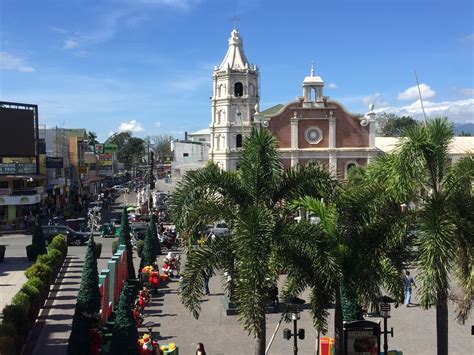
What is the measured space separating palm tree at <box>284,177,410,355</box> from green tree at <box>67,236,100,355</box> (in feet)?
16.3

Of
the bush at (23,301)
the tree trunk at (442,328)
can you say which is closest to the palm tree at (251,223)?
the tree trunk at (442,328)

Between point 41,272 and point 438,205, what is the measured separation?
13596mm

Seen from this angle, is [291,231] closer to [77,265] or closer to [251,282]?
[251,282]

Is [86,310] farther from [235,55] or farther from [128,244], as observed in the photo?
[235,55]

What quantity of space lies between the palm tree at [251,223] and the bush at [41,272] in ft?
29.4

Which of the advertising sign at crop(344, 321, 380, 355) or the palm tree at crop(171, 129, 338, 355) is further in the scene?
the advertising sign at crop(344, 321, 380, 355)

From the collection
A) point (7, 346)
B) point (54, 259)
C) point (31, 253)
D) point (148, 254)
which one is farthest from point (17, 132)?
point (7, 346)

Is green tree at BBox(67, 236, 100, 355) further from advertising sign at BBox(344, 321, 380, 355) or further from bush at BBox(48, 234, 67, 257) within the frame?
bush at BBox(48, 234, 67, 257)

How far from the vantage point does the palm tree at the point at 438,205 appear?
9789 mm

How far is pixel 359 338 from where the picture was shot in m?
11.6

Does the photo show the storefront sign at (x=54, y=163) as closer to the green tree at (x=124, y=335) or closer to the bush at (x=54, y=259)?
the bush at (x=54, y=259)

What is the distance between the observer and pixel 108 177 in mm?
100375

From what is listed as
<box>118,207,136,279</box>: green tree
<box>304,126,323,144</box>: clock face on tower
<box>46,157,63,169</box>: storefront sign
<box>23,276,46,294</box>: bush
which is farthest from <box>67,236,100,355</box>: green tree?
<box>304,126,323,144</box>: clock face on tower

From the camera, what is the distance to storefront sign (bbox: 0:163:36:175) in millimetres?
40562
